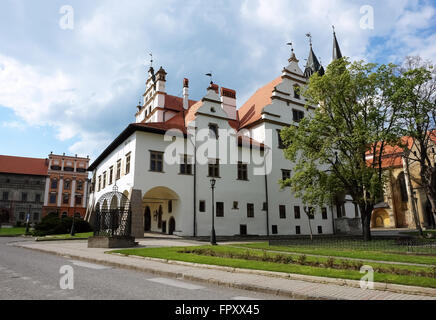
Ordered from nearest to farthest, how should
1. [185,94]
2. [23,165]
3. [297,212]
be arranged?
[297,212], [185,94], [23,165]

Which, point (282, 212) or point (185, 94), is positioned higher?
point (185, 94)

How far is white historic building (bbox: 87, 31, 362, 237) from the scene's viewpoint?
26703 mm

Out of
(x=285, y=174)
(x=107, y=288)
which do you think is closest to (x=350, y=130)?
(x=285, y=174)

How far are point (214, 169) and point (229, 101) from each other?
12.7 metres

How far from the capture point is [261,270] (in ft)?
28.8

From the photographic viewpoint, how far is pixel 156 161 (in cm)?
2667

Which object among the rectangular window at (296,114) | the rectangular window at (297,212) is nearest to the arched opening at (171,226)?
the rectangular window at (297,212)

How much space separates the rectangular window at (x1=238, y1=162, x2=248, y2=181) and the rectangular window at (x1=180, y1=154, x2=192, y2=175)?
217 inches

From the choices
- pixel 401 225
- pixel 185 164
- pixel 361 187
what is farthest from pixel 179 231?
pixel 401 225

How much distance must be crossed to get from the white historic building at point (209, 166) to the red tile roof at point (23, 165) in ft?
137

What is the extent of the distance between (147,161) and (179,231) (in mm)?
6645

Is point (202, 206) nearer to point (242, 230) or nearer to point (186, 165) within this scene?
point (186, 165)

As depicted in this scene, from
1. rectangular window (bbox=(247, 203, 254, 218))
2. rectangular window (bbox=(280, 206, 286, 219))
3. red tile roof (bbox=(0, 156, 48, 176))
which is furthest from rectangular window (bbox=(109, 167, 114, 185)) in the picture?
red tile roof (bbox=(0, 156, 48, 176))
